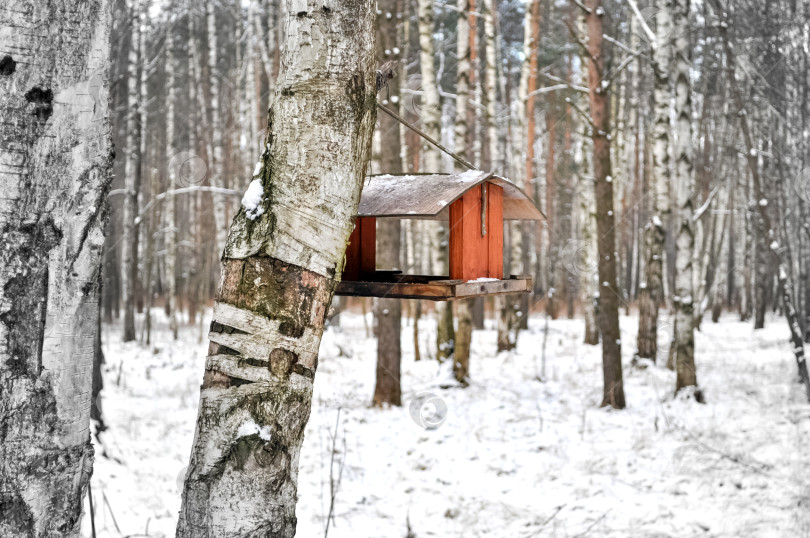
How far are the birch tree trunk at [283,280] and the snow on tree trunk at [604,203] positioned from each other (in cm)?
629

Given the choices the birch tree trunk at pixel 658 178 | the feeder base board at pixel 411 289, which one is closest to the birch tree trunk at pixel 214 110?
the birch tree trunk at pixel 658 178

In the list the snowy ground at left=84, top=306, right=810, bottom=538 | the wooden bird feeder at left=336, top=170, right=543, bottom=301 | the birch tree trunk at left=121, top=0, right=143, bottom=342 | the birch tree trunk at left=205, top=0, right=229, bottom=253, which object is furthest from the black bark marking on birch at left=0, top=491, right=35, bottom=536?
the birch tree trunk at left=205, top=0, right=229, bottom=253

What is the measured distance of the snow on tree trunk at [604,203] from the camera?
297 inches

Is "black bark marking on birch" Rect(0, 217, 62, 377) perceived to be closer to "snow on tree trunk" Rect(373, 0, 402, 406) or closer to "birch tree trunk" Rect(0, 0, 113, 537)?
"birch tree trunk" Rect(0, 0, 113, 537)

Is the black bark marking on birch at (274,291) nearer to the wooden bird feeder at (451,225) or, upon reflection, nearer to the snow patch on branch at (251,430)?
the snow patch on branch at (251,430)

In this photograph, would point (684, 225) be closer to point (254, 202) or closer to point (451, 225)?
point (451, 225)

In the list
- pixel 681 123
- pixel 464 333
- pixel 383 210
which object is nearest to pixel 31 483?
pixel 383 210

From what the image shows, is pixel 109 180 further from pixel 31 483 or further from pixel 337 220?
pixel 31 483

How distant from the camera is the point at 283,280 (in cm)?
171

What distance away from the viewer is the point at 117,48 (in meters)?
7.66

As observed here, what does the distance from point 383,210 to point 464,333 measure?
248 inches

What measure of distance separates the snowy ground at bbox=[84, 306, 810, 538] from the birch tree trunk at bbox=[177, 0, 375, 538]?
224cm

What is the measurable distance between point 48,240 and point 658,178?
8.63 meters

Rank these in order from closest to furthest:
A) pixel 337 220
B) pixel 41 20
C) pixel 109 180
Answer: pixel 41 20, pixel 109 180, pixel 337 220
